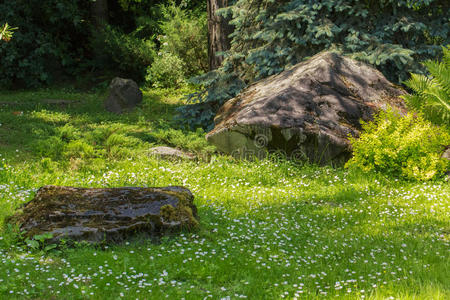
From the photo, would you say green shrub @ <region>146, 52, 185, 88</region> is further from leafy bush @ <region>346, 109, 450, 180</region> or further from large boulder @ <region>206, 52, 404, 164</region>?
leafy bush @ <region>346, 109, 450, 180</region>

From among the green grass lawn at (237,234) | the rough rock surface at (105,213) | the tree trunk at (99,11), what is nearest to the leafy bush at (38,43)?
the tree trunk at (99,11)

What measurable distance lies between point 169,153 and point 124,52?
8.48 meters

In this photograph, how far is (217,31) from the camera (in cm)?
1144

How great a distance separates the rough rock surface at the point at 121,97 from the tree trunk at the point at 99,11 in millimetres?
5086

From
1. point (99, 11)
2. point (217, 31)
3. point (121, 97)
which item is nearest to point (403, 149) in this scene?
point (217, 31)

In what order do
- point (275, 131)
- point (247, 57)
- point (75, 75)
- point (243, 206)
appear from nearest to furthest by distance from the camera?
point (243, 206) → point (275, 131) → point (247, 57) → point (75, 75)

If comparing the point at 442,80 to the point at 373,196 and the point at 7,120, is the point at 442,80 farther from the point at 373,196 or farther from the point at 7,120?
the point at 7,120

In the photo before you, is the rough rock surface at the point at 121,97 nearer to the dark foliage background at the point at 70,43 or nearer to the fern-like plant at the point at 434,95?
the dark foliage background at the point at 70,43

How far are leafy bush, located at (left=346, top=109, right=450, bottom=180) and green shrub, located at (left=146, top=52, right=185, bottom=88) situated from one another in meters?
8.40

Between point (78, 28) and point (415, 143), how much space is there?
47.2 feet

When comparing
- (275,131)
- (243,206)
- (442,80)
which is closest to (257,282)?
(243,206)

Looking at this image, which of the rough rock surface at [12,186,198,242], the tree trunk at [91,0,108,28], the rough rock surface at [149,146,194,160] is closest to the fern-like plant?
the rough rock surface at [149,146,194,160]

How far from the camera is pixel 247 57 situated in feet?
33.8

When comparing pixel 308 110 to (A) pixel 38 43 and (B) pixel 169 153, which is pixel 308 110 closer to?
(B) pixel 169 153
